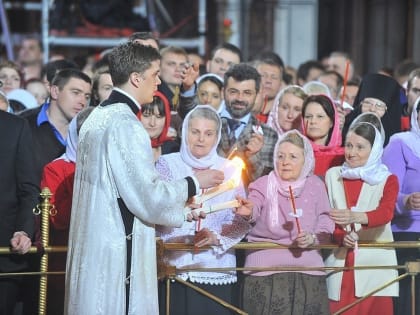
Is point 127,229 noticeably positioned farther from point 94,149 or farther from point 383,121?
point 383,121

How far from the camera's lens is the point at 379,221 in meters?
8.33

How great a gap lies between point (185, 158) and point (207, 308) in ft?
3.28

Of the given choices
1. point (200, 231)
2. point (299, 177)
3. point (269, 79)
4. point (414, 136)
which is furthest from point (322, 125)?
point (269, 79)

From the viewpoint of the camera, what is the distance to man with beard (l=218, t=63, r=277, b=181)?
358 inches

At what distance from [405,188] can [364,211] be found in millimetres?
600

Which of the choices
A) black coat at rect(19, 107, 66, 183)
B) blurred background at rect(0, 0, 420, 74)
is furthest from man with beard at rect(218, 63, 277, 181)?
blurred background at rect(0, 0, 420, 74)

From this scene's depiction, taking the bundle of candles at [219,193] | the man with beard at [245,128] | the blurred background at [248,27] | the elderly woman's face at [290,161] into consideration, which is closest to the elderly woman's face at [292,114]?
the man with beard at [245,128]

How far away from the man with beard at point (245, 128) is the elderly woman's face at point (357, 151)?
2.34ft

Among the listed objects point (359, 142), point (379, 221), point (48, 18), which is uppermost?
point (48, 18)

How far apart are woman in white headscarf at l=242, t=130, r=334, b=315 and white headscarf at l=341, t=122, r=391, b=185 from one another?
9.8 inches

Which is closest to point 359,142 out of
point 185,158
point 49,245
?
point 185,158

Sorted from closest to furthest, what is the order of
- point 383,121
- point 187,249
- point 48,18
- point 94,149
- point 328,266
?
point 94,149, point 187,249, point 328,266, point 383,121, point 48,18

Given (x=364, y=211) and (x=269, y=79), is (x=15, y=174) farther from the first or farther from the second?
(x=269, y=79)

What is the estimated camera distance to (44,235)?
7742 mm
